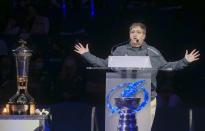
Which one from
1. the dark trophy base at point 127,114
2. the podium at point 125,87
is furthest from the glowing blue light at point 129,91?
the dark trophy base at point 127,114

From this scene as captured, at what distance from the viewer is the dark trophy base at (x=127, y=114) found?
235 inches

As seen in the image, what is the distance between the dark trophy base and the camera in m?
5.97

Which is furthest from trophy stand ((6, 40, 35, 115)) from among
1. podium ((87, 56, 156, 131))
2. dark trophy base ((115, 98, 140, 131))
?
dark trophy base ((115, 98, 140, 131))

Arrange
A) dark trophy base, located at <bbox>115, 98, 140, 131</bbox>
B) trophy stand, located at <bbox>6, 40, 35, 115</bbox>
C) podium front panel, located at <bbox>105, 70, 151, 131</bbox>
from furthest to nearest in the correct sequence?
trophy stand, located at <bbox>6, 40, 35, 115</bbox> < podium front panel, located at <bbox>105, 70, 151, 131</bbox> < dark trophy base, located at <bbox>115, 98, 140, 131</bbox>

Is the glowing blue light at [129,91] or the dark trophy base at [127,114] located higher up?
the glowing blue light at [129,91]

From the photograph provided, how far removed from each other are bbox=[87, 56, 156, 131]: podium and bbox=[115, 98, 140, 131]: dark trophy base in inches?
2.6

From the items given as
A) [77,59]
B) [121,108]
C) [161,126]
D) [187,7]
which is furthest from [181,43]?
[121,108]

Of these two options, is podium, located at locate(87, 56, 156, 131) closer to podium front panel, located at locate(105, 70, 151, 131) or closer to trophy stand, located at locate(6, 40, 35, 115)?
podium front panel, located at locate(105, 70, 151, 131)

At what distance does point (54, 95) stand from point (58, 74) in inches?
19.6

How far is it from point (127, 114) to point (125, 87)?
300mm

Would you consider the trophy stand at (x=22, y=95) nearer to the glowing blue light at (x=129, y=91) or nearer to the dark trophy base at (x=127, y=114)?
the glowing blue light at (x=129, y=91)

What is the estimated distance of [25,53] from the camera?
6672 millimetres

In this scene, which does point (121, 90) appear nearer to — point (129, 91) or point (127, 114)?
point (129, 91)

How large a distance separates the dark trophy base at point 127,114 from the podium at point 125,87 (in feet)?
0.22
